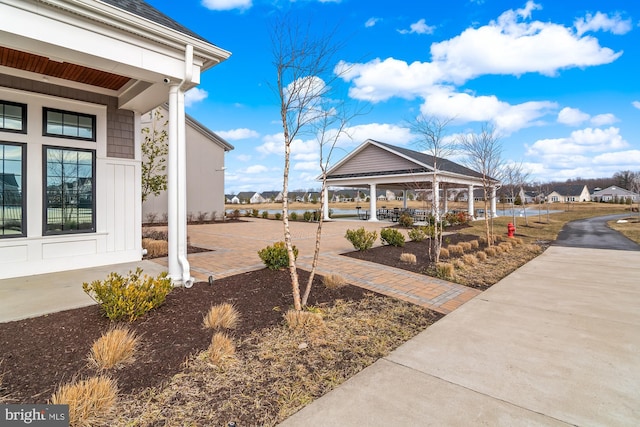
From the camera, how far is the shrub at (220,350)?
2857 mm

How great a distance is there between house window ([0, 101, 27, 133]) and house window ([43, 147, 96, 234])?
504 mm

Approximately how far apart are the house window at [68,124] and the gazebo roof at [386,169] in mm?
13812

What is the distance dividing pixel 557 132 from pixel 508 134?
12306 millimetres

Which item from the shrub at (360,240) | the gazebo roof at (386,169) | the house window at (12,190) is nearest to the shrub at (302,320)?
the shrub at (360,240)

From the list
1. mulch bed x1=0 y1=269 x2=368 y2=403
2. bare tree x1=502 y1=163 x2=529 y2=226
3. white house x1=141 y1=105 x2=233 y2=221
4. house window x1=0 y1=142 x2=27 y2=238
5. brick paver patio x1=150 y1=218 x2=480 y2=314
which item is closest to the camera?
mulch bed x1=0 y1=269 x2=368 y2=403

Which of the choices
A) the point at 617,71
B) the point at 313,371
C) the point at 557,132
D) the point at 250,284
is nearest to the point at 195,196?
the point at 250,284

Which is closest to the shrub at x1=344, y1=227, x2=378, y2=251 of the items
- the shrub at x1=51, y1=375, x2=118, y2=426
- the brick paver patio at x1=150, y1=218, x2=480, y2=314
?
the brick paver patio at x1=150, y1=218, x2=480, y2=314

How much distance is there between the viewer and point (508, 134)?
38.7 feet

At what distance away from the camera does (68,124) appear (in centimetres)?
600

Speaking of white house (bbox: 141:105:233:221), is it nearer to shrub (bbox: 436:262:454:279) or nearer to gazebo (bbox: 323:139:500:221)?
gazebo (bbox: 323:139:500:221)

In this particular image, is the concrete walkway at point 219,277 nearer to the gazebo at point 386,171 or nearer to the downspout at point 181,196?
the downspout at point 181,196

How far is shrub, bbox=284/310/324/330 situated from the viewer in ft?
12.1

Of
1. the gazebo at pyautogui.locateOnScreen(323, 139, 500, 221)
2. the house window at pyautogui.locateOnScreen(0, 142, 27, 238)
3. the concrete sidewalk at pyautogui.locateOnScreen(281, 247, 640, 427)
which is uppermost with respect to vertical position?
the gazebo at pyautogui.locateOnScreen(323, 139, 500, 221)

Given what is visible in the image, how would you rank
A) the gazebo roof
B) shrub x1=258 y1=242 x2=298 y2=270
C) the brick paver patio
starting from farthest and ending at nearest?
the gazebo roof
shrub x1=258 y1=242 x2=298 y2=270
the brick paver patio
